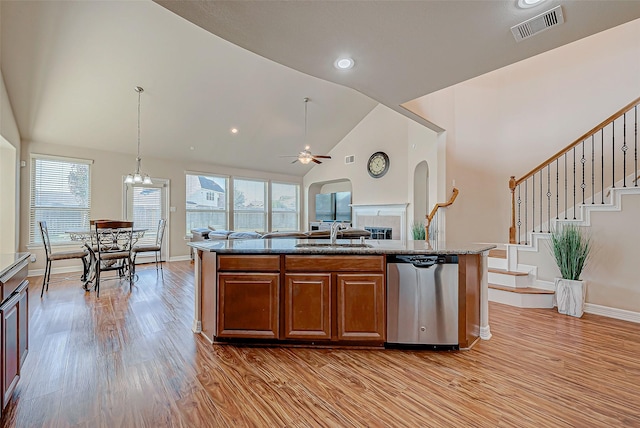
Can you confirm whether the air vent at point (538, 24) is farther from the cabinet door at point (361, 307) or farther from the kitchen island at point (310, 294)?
the cabinet door at point (361, 307)

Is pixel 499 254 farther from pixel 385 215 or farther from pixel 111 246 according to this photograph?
pixel 111 246

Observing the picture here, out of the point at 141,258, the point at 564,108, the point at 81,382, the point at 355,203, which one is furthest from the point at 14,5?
the point at 564,108

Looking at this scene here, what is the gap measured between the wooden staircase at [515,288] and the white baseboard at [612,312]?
1.17ft

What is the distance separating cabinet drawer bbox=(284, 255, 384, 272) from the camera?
97.7 inches

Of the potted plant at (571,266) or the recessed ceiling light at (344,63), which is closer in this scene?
the recessed ceiling light at (344,63)

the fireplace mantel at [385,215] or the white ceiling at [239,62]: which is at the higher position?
the white ceiling at [239,62]

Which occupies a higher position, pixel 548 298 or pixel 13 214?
pixel 13 214

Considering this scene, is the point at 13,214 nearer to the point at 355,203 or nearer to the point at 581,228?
the point at 355,203

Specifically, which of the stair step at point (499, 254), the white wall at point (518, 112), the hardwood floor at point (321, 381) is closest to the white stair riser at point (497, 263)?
the stair step at point (499, 254)

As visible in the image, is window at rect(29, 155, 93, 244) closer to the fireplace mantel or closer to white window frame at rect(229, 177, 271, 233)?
white window frame at rect(229, 177, 271, 233)

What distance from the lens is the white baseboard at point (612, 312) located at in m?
3.17

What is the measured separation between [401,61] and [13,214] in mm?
6461

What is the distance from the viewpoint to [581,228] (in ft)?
11.7

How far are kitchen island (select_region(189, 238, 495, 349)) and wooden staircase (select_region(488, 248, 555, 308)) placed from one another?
1.61 metres
